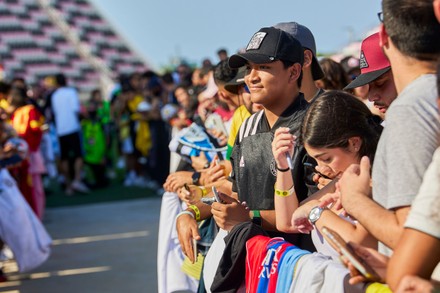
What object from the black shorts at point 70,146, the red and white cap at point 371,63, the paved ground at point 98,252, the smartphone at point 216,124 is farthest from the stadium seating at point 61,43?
the red and white cap at point 371,63

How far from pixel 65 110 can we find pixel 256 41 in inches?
432

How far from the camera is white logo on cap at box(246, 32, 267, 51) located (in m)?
3.86

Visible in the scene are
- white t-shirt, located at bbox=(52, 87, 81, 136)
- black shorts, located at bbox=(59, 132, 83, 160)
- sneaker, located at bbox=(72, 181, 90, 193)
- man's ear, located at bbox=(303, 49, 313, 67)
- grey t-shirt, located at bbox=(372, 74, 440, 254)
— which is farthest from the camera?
sneaker, located at bbox=(72, 181, 90, 193)

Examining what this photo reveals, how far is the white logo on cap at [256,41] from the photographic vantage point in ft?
12.6

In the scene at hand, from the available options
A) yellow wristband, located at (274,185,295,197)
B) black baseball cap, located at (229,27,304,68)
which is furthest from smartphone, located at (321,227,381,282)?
black baseball cap, located at (229,27,304,68)

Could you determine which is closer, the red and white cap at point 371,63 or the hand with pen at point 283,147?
Result: the hand with pen at point 283,147

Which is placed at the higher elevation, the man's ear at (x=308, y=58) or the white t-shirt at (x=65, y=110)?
the man's ear at (x=308, y=58)

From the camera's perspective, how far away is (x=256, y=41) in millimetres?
3883

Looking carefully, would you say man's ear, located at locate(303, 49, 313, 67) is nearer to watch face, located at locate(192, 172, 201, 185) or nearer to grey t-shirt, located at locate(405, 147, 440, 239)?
watch face, located at locate(192, 172, 201, 185)

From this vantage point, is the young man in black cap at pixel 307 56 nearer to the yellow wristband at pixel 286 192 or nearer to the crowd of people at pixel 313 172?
the crowd of people at pixel 313 172

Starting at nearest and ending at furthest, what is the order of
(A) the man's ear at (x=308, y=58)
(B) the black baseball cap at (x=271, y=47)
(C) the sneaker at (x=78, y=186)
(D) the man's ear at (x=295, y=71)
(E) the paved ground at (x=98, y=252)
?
(B) the black baseball cap at (x=271, y=47) < (D) the man's ear at (x=295, y=71) < (A) the man's ear at (x=308, y=58) < (E) the paved ground at (x=98, y=252) < (C) the sneaker at (x=78, y=186)

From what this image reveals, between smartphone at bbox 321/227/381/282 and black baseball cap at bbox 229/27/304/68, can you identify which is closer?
smartphone at bbox 321/227/381/282

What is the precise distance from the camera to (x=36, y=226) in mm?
8117

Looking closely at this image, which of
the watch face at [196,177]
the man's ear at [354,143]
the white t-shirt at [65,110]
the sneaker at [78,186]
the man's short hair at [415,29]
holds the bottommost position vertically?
the sneaker at [78,186]
